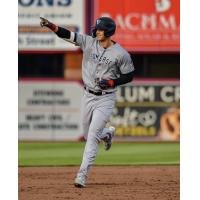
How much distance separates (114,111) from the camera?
1898cm

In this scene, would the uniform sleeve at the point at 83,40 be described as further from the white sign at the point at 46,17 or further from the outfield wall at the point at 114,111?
the white sign at the point at 46,17

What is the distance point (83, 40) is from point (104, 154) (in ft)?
19.6

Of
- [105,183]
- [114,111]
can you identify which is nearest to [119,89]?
[114,111]

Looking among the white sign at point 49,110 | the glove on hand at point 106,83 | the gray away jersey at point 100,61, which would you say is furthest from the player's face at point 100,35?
the white sign at point 49,110

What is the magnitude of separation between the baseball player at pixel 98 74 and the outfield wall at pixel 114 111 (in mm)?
8756

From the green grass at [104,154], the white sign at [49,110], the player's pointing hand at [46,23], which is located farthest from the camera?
the white sign at [49,110]

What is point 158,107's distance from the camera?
19156mm

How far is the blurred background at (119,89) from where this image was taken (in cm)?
1911

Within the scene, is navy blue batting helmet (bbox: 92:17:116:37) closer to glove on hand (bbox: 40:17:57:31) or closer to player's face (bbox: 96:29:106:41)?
player's face (bbox: 96:29:106:41)

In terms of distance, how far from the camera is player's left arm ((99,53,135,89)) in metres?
9.92

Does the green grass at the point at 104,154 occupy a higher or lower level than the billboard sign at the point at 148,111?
lower

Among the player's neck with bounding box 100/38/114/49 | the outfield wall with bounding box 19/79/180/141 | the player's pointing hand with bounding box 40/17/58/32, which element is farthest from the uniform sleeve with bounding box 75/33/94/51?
the outfield wall with bounding box 19/79/180/141
